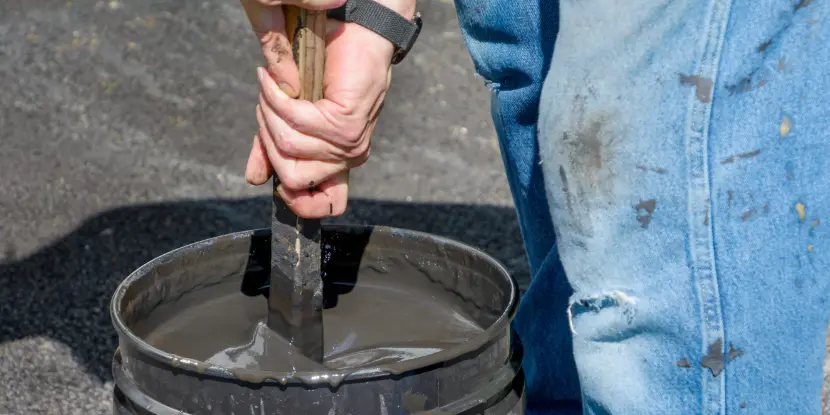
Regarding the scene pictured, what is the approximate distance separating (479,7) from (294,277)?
1.74 ft

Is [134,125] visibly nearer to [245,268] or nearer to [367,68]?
[245,268]

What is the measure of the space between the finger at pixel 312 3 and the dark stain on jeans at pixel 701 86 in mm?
475

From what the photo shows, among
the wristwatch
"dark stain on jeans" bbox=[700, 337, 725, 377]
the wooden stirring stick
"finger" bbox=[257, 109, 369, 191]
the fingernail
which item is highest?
the wristwatch

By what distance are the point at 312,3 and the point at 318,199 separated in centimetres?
29

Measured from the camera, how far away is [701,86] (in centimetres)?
109

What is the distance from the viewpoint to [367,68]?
137 centimetres

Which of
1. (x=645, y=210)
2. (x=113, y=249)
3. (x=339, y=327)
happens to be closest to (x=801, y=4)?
(x=645, y=210)

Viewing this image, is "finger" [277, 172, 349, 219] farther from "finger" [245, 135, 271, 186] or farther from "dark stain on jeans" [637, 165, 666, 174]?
"dark stain on jeans" [637, 165, 666, 174]

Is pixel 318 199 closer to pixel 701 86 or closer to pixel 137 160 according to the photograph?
Answer: pixel 701 86

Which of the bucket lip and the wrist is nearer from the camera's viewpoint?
the bucket lip

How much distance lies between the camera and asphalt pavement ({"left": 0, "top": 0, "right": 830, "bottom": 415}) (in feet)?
7.98

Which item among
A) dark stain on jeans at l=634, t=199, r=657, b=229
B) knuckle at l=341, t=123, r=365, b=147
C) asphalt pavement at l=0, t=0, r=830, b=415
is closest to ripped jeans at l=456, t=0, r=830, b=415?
dark stain on jeans at l=634, t=199, r=657, b=229

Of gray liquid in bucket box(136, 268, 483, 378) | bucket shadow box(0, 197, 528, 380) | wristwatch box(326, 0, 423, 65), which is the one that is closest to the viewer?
wristwatch box(326, 0, 423, 65)

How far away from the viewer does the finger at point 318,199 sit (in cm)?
140
